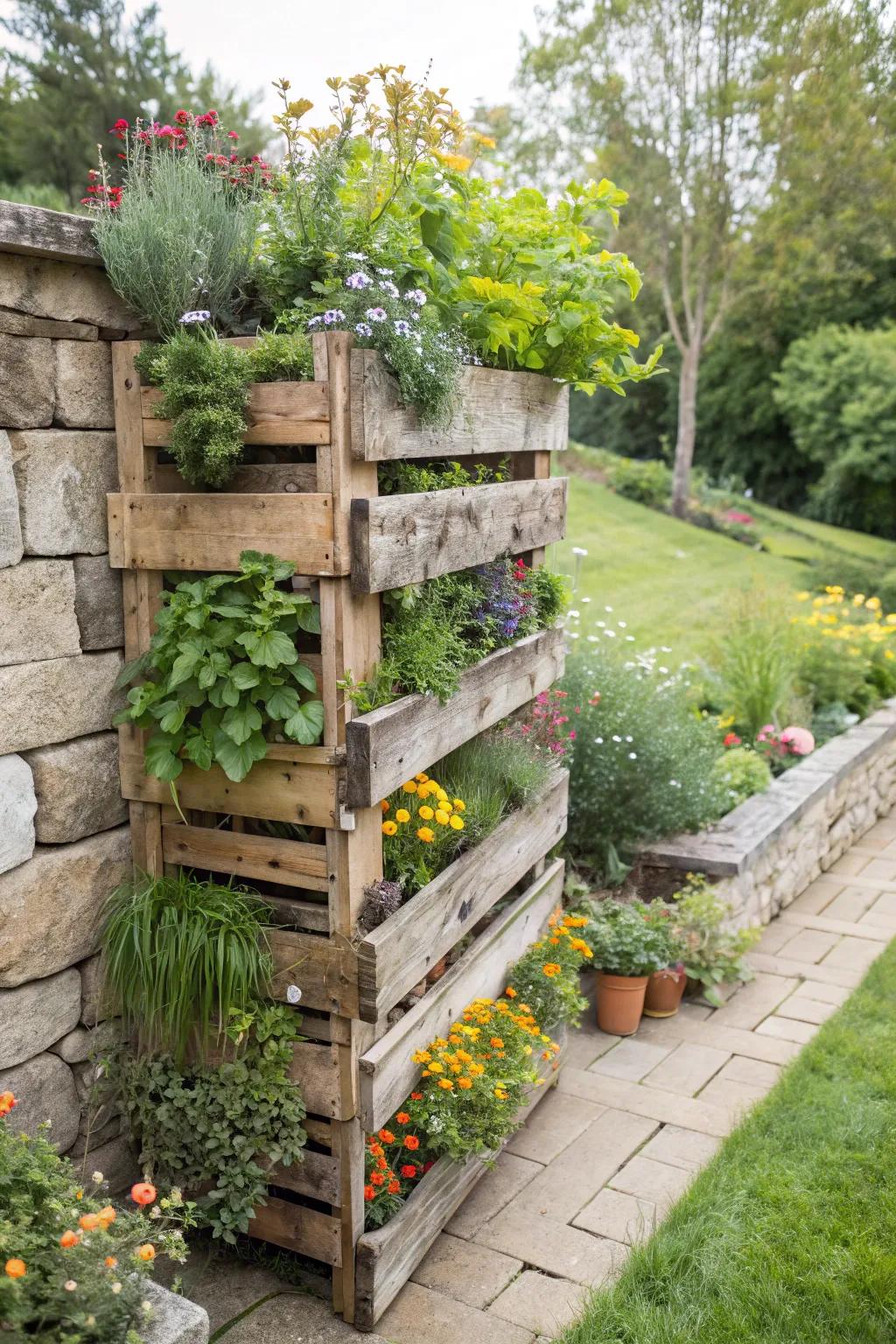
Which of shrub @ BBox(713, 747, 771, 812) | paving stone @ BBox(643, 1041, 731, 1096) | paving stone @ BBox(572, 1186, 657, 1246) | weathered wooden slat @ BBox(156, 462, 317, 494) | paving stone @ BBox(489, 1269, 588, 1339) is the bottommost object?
paving stone @ BBox(643, 1041, 731, 1096)

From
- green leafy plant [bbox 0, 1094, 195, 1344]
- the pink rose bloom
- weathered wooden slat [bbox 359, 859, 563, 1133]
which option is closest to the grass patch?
weathered wooden slat [bbox 359, 859, 563, 1133]

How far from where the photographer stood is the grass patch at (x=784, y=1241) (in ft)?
8.49

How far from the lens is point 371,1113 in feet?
8.55

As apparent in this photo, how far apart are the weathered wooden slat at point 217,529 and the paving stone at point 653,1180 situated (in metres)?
2.13

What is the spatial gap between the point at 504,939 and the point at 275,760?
127cm

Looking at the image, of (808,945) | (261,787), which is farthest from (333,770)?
(808,945)

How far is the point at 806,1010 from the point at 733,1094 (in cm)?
79

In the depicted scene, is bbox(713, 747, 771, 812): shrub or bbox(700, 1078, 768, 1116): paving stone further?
bbox(713, 747, 771, 812): shrub

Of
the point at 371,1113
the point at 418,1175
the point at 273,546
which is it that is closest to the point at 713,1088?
the point at 418,1175

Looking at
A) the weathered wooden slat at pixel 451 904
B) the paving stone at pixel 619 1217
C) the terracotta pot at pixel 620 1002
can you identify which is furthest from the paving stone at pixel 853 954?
the paving stone at pixel 619 1217

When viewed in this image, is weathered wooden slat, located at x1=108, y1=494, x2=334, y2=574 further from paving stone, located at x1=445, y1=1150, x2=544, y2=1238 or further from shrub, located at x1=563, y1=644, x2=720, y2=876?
shrub, located at x1=563, y1=644, x2=720, y2=876

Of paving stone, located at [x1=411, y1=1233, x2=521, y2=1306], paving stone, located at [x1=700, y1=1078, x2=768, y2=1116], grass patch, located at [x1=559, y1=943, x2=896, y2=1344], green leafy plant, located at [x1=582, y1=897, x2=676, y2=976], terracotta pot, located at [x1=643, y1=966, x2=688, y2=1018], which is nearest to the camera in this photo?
grass patch, located at [x1=559, y1=943, x2=896, y2=1344]

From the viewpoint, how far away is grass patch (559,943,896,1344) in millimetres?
2588

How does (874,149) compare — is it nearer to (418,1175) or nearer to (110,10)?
(110,10)
